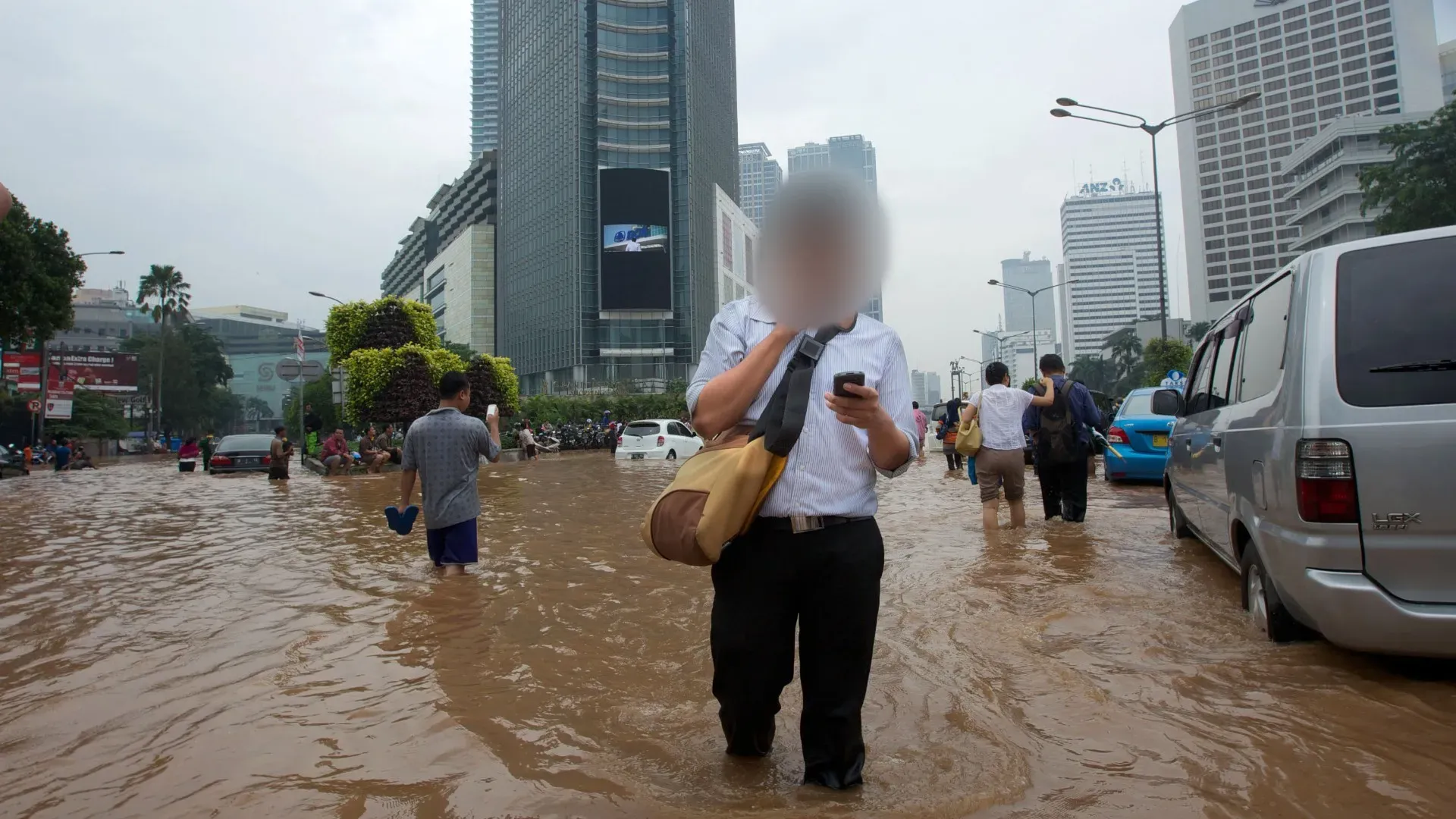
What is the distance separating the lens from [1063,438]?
7.67m

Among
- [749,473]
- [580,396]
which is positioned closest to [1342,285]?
[749,473]

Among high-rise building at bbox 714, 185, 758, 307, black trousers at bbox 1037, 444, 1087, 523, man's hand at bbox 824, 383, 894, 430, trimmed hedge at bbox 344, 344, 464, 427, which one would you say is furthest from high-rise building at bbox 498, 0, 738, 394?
man's hand at bbox 824, 383, 894, 430

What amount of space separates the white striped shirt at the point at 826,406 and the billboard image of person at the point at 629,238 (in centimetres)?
8143

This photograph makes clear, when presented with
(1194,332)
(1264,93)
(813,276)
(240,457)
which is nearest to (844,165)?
(813,276)

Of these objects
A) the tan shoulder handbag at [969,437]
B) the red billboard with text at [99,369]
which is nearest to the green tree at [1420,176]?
the tan shoulder handbag at [969,437]

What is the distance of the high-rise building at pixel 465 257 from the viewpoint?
10500 centimetres

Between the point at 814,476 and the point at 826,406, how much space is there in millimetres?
200

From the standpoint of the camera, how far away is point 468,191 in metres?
112

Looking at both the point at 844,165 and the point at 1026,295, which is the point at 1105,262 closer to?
the point at 1026,295

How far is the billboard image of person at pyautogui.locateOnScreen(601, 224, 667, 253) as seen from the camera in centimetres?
8188

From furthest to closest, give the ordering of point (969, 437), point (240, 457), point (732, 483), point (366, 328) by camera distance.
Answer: point (366, 328), point (240, 457), point (969, 437), point (732, 483)

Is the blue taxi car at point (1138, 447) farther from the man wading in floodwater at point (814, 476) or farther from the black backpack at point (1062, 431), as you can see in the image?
the man wading in floodwater at point (814, 476)

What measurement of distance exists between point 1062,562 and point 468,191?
116283 mm

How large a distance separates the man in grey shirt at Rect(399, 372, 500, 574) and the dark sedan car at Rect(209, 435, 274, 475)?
19802 mm
